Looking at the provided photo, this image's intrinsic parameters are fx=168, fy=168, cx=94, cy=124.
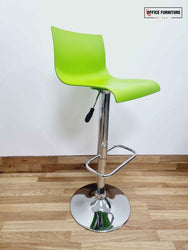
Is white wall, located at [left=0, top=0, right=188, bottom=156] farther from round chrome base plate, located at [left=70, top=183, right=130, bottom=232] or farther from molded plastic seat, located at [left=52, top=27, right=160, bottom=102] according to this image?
round chrome base plate, located at [left=70, top=183, right=130, bottom=232]

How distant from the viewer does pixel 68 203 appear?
3.69ft

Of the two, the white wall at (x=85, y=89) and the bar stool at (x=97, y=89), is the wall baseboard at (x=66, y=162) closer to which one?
the white wall at (x=85, y=89)

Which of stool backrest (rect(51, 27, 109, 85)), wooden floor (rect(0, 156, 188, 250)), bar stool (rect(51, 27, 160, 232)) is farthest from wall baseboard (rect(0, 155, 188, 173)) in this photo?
stool backrest (rect(51, 27, 109, 85))

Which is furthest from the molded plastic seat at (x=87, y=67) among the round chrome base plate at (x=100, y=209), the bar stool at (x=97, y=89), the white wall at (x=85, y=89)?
the round chrome base plate at (x=100, y=209)

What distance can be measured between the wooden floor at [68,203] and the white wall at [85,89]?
0.44 feet

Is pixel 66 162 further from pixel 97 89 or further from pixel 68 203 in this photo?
pixel 97 89

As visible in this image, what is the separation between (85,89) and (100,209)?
0.82 metres

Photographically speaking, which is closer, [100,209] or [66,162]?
[100,209]

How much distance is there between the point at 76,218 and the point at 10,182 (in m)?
0.62

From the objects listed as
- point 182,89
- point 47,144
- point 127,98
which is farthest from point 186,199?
point 47,144

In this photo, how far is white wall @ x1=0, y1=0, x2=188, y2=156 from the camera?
1.09 meters

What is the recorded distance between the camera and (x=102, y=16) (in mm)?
1098

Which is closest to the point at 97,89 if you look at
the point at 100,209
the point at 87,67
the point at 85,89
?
the point at 87,67

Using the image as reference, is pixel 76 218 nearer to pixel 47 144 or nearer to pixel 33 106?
pixel 47 144
